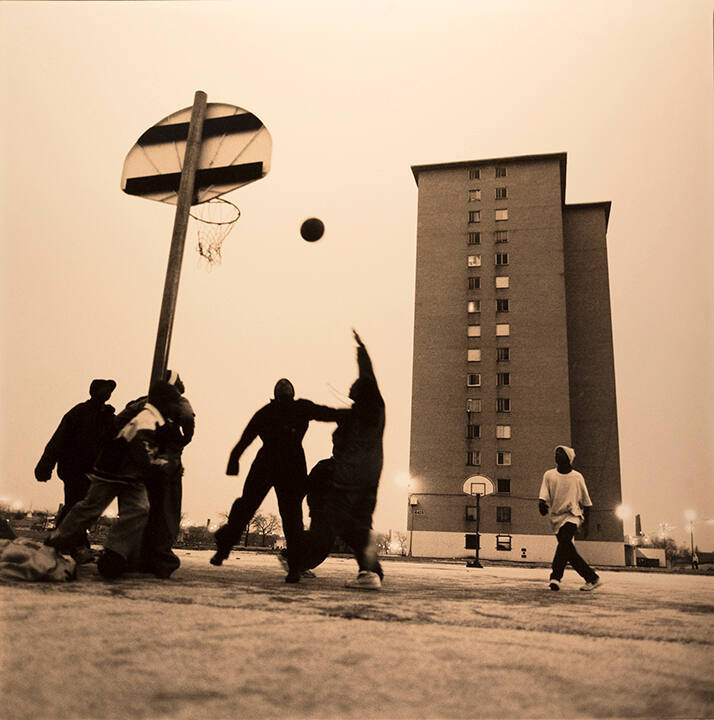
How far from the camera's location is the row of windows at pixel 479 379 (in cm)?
4684

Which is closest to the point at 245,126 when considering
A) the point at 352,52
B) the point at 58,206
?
the point at 352,52

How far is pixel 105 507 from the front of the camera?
179 inches

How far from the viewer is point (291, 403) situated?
5551 millimetres

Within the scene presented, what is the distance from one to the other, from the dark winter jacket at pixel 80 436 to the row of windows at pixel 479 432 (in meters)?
41.8

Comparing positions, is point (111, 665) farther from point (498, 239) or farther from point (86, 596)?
point (498, 239)

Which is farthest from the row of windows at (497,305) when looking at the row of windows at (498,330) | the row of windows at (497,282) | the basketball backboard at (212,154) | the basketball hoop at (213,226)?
the basketball backboard at (212,154)

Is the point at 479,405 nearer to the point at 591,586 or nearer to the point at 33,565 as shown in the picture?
the point at 591,586

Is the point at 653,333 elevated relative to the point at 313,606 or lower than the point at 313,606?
elevated

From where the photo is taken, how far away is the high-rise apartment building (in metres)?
44.1

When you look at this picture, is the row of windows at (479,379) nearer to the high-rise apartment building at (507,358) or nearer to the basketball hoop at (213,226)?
the high-rise apartment building at (507,358)

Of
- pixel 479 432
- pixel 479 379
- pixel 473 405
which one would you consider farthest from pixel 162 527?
pixel 479 379

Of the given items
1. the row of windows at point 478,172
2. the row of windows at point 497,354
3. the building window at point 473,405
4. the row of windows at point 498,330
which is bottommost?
the building window at point 473,405

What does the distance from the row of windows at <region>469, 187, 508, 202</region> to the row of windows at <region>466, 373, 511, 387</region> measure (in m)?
15.9

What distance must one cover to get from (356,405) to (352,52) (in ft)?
9.94
